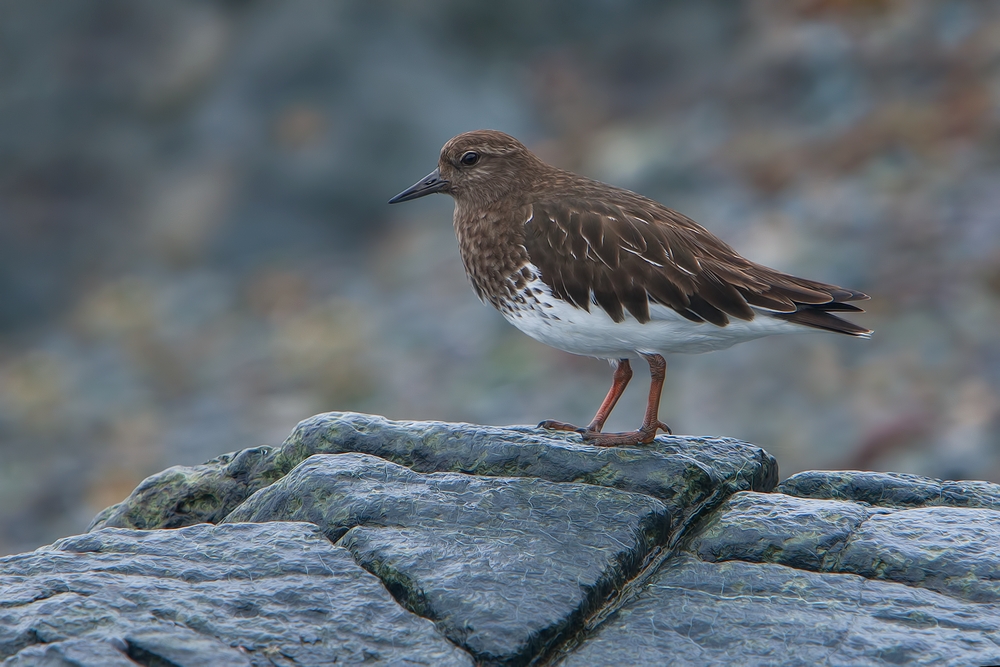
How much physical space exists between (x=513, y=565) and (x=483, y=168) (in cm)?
357

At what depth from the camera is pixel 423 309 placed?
17594 mm

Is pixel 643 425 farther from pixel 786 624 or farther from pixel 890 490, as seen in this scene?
pixel 786 624

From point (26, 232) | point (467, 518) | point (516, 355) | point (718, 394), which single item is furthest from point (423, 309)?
point (467, 518)

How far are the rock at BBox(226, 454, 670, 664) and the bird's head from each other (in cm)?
248

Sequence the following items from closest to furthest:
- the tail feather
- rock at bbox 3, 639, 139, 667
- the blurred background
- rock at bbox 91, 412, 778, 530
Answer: rock at bbox 3, 639, 139, 667 → rock at bbox 91, 412, 778, 530 → the tail feather → the blurred background

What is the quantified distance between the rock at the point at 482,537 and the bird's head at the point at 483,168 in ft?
8.12

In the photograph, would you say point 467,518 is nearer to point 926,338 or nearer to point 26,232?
point 926,338

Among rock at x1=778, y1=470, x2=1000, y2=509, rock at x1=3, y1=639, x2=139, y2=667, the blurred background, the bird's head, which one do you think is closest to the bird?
the bird's head

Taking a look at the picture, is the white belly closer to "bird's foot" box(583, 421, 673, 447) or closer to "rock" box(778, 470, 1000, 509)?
"bird's foot" box(583, 421, 673, 447)

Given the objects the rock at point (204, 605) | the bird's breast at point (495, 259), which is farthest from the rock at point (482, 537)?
the bird's breast at point (495, 259)

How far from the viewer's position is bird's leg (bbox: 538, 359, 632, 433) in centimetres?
726

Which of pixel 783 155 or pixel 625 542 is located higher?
pixel 783 155

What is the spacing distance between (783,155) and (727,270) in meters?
11.9

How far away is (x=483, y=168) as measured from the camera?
315 inches
